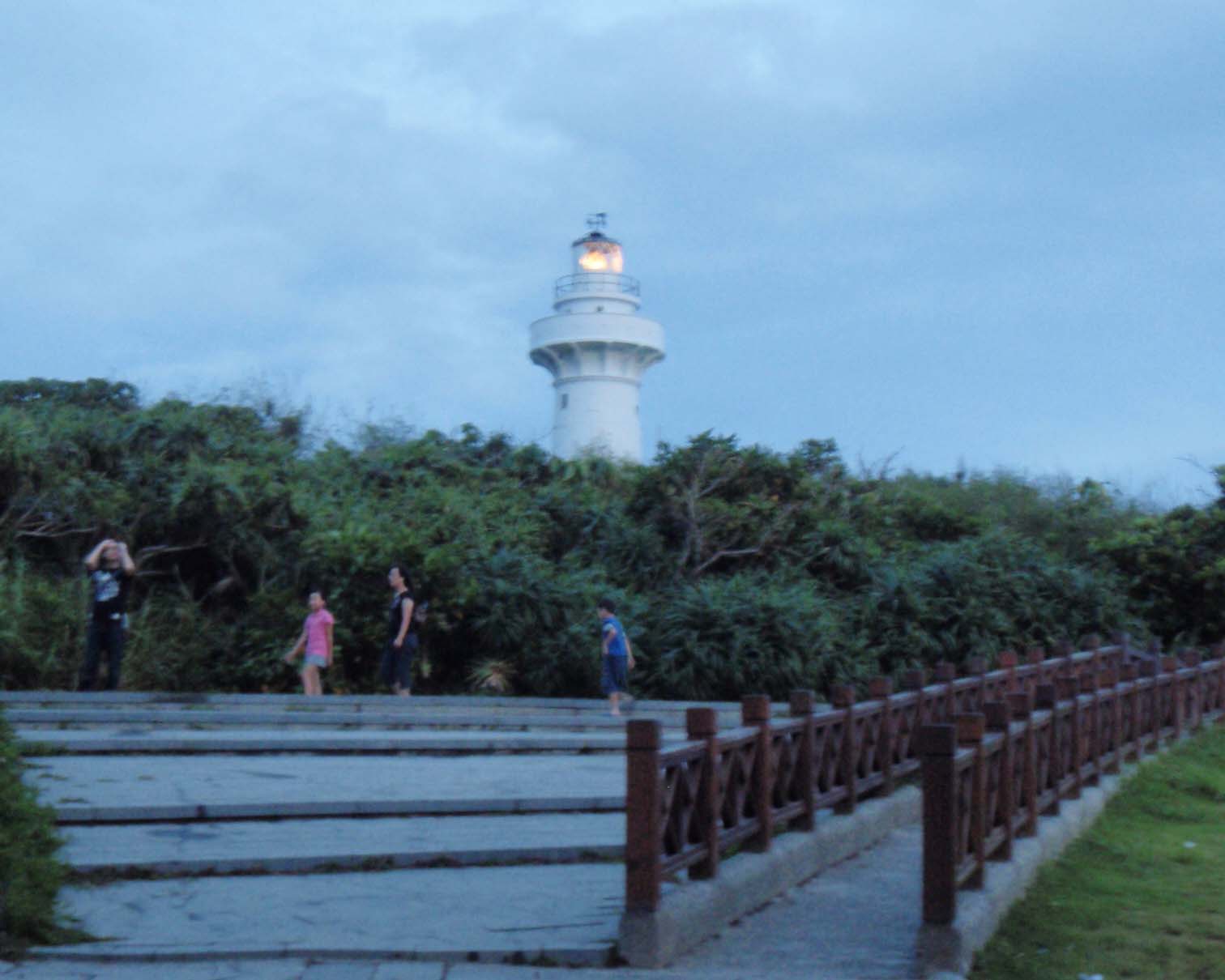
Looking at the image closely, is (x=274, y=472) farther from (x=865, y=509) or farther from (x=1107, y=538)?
(x=1107, y=538)

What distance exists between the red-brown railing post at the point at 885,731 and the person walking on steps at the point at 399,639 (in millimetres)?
6555

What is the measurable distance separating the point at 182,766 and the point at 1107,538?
17.1 metres

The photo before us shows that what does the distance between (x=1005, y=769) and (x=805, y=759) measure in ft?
3.89

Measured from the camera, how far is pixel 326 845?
26.5ft

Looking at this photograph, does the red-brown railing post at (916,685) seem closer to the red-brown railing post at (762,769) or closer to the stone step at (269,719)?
the red-brown railing post at (762,769)

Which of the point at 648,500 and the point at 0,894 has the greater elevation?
the point at 648,500

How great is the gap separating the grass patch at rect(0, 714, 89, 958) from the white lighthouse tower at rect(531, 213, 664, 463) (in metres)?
32.6

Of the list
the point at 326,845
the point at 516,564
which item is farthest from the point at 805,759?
the point at 516,564

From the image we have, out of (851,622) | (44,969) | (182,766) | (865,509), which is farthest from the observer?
(865,509)

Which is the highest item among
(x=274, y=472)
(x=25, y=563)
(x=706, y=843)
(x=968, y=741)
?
(x=274, y=472)

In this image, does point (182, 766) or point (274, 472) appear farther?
point (274, 472)

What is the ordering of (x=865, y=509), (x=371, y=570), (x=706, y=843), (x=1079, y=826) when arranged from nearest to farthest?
(x=706, y=843)
(x=1079, y=826)
(x=371, y=570)
(x=865, y=509)

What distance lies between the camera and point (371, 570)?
16.9m

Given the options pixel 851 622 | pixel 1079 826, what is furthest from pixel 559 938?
pixel 851 622
